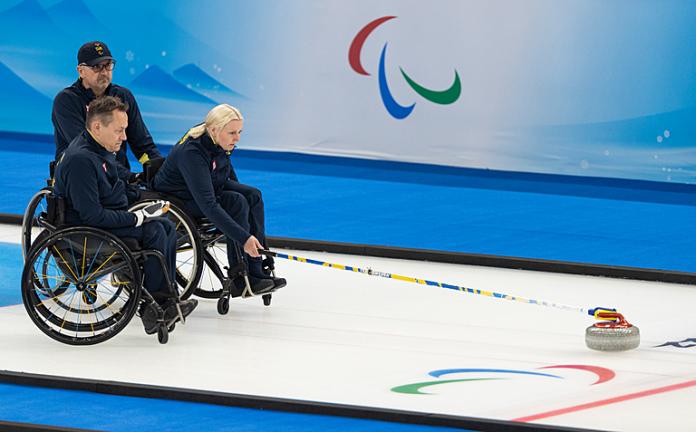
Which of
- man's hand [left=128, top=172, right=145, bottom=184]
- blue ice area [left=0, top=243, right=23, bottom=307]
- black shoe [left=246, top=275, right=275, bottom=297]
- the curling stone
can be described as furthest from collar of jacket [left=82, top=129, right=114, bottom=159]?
the curling stone

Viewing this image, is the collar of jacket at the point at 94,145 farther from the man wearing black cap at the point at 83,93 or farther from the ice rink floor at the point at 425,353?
the ice rink floor at the point at 425,353

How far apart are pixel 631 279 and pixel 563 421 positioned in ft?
8.54

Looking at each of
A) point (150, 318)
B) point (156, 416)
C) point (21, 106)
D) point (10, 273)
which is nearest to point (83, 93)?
point (10, 273)

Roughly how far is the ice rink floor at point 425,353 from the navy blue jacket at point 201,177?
1.46ft

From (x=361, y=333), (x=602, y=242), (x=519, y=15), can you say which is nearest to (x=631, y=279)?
(x=602, y=242)

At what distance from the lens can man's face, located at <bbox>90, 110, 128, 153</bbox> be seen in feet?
18.4

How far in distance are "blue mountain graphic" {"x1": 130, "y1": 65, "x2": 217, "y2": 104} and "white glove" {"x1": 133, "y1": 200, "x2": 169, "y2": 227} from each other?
17.7 feet

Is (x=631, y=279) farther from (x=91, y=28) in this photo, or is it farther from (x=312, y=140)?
(x=91, y=28)

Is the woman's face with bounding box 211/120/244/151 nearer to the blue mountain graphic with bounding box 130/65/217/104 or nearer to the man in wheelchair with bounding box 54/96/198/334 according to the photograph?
the man in wheelchair with bounding box 54/96/198/334

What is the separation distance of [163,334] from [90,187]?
660 mm

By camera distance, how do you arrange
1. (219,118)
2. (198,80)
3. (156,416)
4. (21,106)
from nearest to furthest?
(156,416)
(219,118)
(198,80)
(21,106)

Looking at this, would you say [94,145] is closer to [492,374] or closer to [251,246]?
[251,246]

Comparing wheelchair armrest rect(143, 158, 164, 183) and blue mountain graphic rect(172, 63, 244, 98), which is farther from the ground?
blue mountain graphic rect(172, 63, 244, 98)

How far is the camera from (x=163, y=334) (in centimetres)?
561
